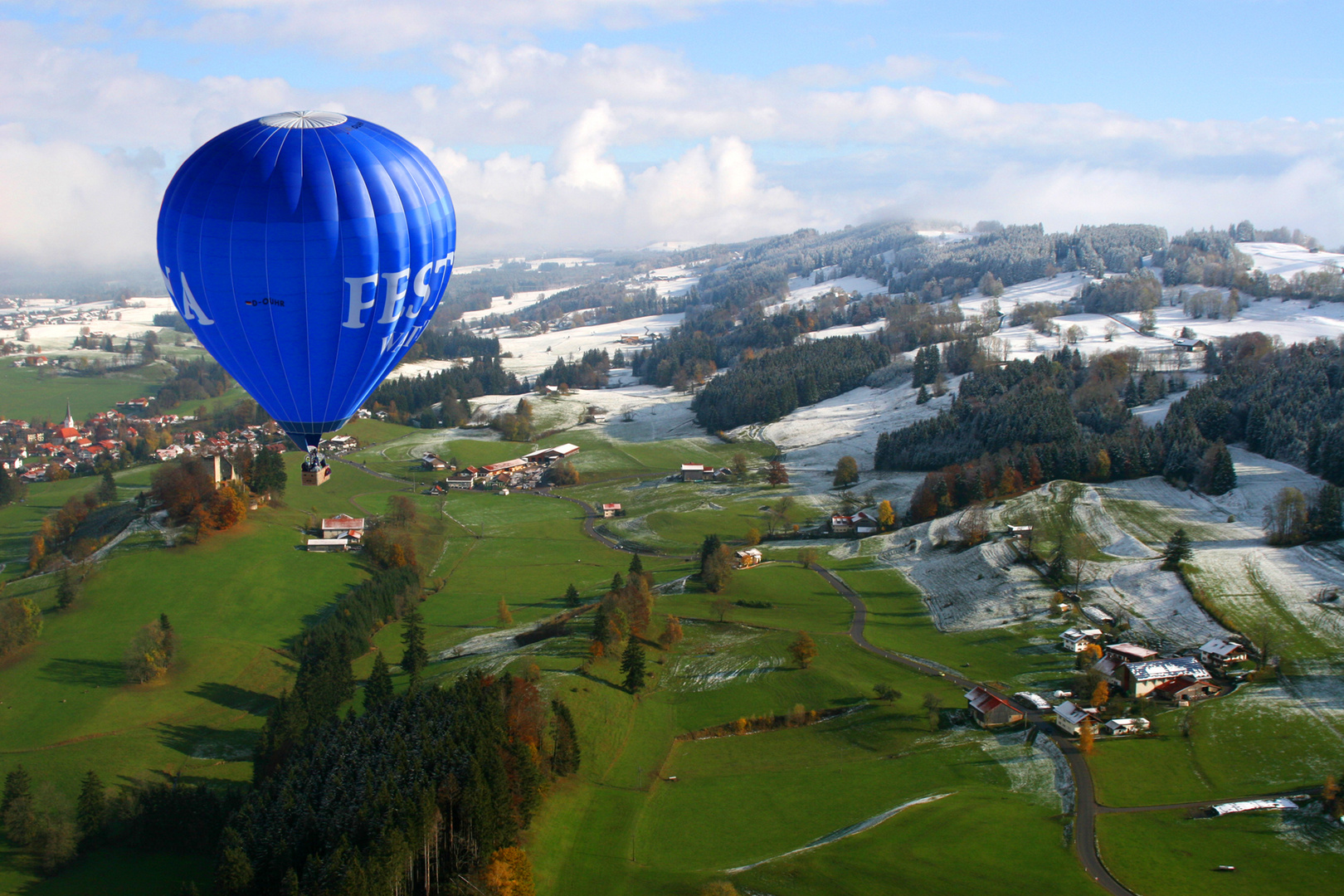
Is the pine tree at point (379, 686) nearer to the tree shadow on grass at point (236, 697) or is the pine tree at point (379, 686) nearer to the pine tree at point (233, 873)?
the tree shadow on grass at point (236, 697)

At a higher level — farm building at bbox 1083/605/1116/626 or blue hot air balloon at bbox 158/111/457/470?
Answer: blue hot air balloon at bbox 158/111/457/470

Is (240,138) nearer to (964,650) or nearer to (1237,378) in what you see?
(964,650)

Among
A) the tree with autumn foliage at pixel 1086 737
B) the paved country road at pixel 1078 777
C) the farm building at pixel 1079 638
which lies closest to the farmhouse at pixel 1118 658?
the farm building at pixel 1079 638

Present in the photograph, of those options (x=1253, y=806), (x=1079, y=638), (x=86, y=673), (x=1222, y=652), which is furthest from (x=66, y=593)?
(x=1222, y=652)

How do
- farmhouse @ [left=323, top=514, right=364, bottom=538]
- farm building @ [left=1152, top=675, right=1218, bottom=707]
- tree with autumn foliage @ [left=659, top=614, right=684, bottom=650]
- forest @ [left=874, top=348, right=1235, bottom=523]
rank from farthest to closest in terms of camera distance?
forest @ [left=874, top=348, right=1235, bottom=523]
farmhouse @ [left=323, top=514, right=364, bottom=538]
tree with autumn foliage @ [left=659, top=614, right=684, bottom=650]
farm building @ [left=1152, top=675, right=1218, bottom=707]

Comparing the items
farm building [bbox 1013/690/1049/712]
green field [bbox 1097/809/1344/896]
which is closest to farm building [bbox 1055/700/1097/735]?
farm building [bbox 1013/690/1049/712]

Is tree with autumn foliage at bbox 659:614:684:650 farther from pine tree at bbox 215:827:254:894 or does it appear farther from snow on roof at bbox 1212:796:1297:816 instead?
snow on roof at bbox 1212:796:1297:816

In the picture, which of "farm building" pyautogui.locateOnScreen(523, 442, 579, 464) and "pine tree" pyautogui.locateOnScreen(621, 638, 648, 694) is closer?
"pine tree" pyautogui.locateOnScreen(621, 638, 648, 694)
